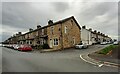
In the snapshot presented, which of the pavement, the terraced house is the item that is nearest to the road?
the pavement

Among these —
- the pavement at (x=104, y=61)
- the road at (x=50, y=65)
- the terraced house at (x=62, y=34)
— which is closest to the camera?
the road at (x=50, y=65)

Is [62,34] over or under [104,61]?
over

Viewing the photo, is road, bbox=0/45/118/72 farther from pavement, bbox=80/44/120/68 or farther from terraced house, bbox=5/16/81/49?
terraced house, bbox=5/16/81/49

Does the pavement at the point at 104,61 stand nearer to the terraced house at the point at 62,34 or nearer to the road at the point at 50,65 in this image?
the road at the point at 50,65

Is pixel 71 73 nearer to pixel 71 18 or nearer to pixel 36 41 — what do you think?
pixel 71 18

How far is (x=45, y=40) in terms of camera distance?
36.7 meters

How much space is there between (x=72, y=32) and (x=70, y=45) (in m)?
3.66

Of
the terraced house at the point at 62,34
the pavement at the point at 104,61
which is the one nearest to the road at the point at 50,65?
the pavement at the point at 104,61

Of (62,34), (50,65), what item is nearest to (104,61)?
(50,65)

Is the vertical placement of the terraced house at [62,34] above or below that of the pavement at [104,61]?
above

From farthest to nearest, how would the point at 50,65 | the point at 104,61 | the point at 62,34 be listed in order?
the point at 62,34 < the point at 104,61 < the point at 50,65

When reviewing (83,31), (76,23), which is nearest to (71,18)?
(76,23)

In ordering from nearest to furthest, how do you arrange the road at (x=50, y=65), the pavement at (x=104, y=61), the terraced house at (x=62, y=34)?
1. the road at (x=50, y=65)
2. the pavement at (x=104, y=61)
3. the terraced house at (x=62, y=34)

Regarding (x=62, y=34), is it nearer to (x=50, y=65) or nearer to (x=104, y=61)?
(x=104, y=61)
